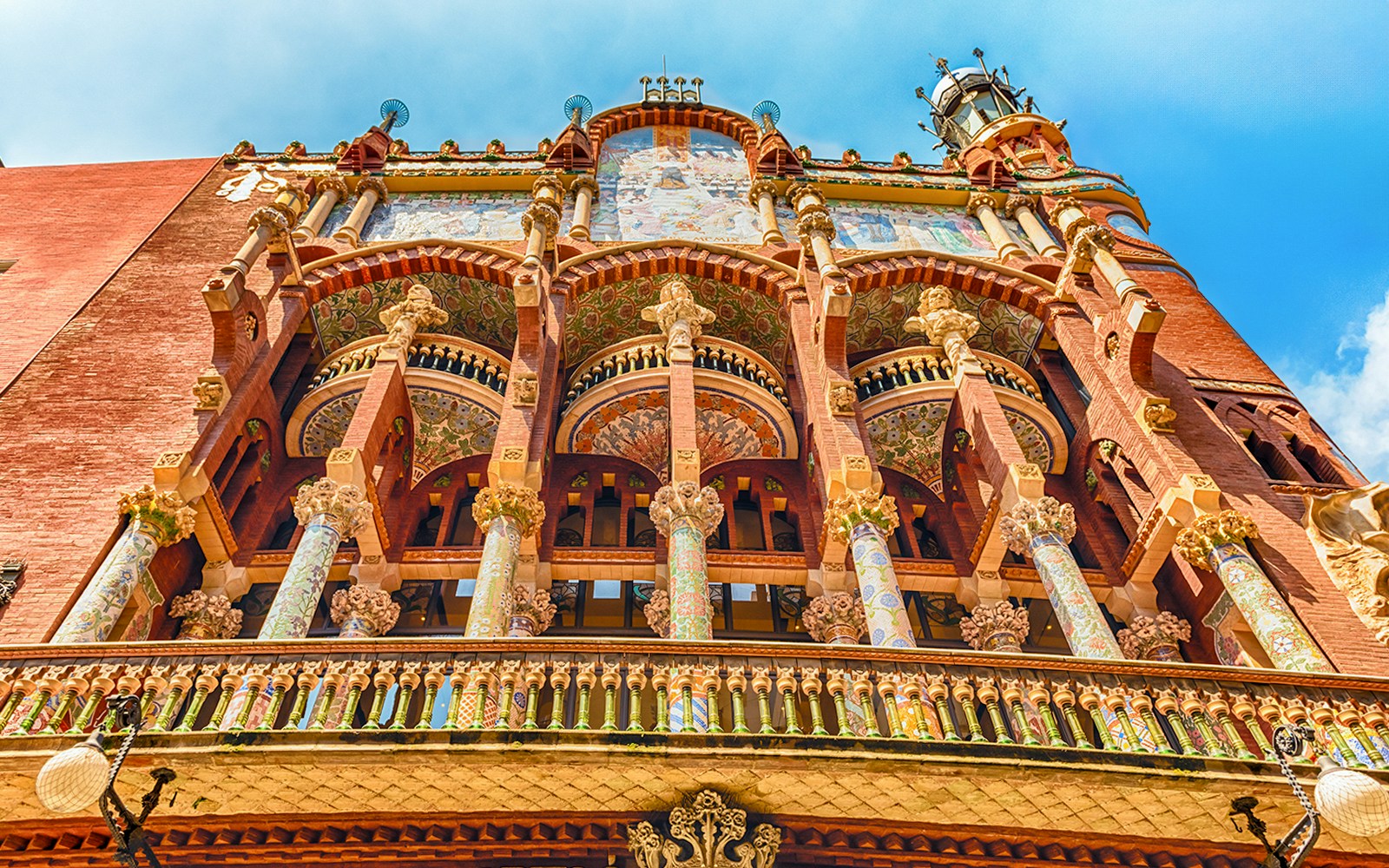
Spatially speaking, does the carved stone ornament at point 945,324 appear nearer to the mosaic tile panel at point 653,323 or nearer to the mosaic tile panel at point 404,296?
the mosaic tile panel at point 653,323

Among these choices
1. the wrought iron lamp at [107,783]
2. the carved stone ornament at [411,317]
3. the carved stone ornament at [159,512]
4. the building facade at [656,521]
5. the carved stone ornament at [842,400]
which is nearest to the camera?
the wrought iron lamp at [107,783]

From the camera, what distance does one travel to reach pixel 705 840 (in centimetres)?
697

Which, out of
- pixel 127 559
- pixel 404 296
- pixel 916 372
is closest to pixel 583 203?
pixel 404 296

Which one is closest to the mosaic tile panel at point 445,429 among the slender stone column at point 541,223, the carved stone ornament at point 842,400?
the slender stone column at point 541,223

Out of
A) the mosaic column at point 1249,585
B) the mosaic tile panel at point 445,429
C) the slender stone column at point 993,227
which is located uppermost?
the slender stone column at point 993,227

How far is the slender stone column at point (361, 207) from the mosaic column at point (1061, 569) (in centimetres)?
1129

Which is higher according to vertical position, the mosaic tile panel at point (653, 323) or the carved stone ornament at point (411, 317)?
the mosaic tile panel at point (653, 323)

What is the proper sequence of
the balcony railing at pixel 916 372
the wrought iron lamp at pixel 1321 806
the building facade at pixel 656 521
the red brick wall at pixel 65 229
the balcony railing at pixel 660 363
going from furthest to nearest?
the red brick wall at pixel 65 229 → the balcony railing at pixel 916 372 → the balcony railing at pixel 660 363 → the building facade at pixel 656 521 → the wrought iron lamp at pixel 1321 806

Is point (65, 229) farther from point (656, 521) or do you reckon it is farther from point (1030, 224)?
point (1030, 224)

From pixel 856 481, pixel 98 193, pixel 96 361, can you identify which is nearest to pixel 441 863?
pixel 856 481

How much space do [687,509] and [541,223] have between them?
256 inches

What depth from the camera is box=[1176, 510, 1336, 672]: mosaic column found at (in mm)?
9859

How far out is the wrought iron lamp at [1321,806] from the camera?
5.91 metres

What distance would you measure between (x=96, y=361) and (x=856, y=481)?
1028 cm
